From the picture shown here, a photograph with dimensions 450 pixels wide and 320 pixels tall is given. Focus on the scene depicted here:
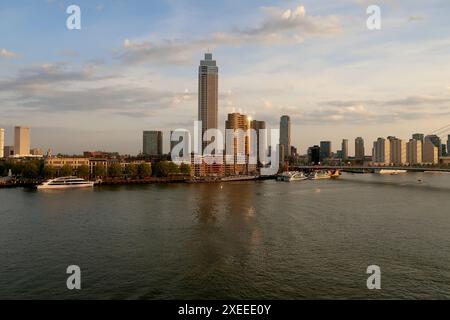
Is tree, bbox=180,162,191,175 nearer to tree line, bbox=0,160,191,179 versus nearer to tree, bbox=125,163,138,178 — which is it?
tree line, bbox=0,160,191,179

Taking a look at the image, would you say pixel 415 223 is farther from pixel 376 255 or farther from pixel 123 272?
pixel 123 272

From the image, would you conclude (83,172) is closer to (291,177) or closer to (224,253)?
(291,177)

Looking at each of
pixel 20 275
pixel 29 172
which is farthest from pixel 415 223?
pixel 29 172

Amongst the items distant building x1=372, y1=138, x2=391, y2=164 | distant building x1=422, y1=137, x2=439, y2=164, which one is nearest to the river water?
distant building x1=372, y1=138, x2=391, y2=164

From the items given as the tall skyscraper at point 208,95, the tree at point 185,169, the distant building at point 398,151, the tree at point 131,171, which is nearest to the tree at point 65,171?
the tree at point 131,171

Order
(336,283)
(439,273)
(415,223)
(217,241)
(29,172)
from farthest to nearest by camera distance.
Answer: (29,172), (415,223), (217,241), (439,273), (336,283)
